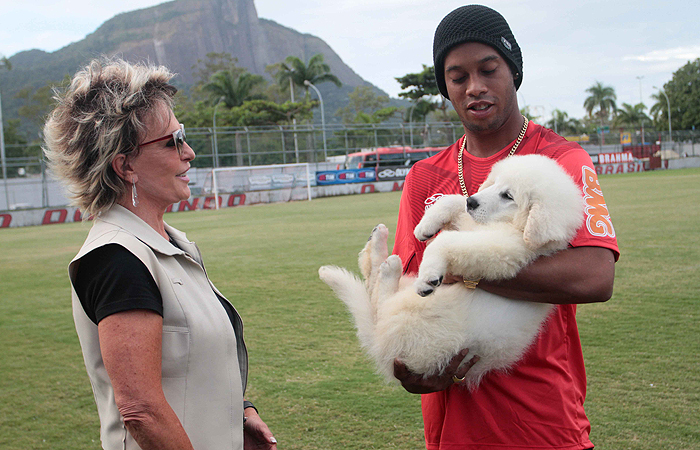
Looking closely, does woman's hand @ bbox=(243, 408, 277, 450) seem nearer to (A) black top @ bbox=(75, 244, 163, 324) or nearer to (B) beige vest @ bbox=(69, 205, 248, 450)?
(B) beige vest @ bbox=(69, 205, 248, 450)

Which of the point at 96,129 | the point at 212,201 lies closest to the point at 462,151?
the point at 96,129

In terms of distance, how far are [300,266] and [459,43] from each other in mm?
9082

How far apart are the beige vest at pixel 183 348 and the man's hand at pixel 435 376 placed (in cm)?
65

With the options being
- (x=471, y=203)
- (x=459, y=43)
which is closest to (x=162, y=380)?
(x=471, y=203)

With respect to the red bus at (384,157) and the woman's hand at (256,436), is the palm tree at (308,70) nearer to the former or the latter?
the red bus at (384,157)

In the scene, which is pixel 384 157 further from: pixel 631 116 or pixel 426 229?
pixel 631 116

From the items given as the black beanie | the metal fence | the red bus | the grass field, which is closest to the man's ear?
the black beanie

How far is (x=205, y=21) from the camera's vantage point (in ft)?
632

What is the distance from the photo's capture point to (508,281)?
203 cm

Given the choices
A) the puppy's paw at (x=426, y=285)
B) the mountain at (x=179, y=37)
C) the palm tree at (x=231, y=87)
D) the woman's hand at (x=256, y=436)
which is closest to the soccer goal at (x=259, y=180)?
the palm tree at (x=231, y=87)

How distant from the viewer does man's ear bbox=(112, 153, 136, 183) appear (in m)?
2.12

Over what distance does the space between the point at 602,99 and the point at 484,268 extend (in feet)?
A: 378

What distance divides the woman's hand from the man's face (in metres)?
1.61

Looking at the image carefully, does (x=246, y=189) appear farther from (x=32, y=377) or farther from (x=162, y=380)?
(x=162, y=380)
